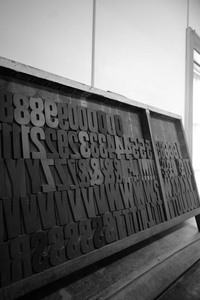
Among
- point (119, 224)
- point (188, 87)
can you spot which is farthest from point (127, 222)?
point (188, 87)

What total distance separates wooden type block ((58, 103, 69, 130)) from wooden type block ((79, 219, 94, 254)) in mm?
313

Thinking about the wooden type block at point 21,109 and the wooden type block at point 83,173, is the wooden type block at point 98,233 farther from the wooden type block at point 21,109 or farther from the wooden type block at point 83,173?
the wooden type block at point 21,109

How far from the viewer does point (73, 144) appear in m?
0.62

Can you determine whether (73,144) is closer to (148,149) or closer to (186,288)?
(148,149)

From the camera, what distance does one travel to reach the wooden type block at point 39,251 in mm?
467

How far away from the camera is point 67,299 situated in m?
0.50

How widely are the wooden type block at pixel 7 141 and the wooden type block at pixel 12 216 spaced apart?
12 centimetres

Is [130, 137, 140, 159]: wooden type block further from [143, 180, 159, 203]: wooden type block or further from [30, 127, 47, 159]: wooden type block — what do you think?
[30, 127, 47, 159]: wooden type block

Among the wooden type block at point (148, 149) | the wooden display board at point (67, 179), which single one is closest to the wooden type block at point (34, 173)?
the wooden display board at point (67, 179)

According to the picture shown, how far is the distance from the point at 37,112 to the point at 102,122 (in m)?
0.26

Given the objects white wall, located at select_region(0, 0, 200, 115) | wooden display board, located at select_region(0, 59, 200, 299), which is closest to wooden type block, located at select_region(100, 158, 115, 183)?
wooden display board, located at select_region(0, 59, 200, 299)

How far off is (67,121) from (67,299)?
52 cm

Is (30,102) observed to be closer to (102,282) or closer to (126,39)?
(102,282)

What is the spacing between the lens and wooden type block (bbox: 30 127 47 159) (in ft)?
1.75
